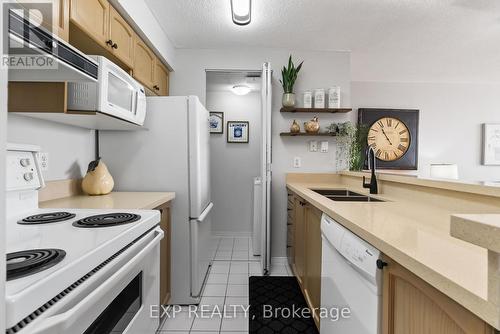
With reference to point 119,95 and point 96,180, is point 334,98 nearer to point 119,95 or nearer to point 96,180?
point 119,95

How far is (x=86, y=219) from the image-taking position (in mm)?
1111

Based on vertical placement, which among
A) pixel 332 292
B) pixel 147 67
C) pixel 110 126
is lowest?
pixel 332 292

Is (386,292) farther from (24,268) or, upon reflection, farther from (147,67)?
(147,67)

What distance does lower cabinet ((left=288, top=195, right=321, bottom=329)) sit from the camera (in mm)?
1552

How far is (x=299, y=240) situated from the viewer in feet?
7.01

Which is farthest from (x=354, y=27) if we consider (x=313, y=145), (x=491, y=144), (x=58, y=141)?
(x=491, y=144)

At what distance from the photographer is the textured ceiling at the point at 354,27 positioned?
2.04 meters

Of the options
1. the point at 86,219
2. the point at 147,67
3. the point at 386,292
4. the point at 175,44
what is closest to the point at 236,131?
the point at 175,44

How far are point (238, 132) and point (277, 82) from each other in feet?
3.74

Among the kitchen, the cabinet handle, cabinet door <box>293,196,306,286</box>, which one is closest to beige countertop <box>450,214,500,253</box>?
the kitchen

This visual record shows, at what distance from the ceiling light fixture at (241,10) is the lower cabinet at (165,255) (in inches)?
60.7

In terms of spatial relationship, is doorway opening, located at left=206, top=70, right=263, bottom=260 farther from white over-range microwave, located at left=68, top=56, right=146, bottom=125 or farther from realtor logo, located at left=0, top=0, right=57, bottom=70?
realtor logo, located at left=0, top=0, right=57, bottom=70

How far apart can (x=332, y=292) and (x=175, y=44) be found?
2.72m

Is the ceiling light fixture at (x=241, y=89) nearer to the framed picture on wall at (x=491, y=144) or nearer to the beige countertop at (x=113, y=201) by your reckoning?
the beige countertop at (x=113, y=201)
